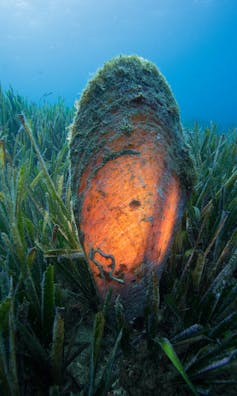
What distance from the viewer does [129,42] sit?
258ft

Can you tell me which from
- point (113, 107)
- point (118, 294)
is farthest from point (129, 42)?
point (118, 294)


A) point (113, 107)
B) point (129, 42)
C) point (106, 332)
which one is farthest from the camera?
point (129, 42)

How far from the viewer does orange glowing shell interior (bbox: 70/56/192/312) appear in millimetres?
863

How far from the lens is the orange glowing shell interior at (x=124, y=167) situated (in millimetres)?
863

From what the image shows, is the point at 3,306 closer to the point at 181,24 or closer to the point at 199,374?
the point at 199,374

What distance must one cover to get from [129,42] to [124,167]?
9083cm

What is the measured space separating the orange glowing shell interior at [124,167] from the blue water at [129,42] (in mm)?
42542

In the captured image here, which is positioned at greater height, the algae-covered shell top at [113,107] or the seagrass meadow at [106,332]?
the algae-covered shell top at [113,107]

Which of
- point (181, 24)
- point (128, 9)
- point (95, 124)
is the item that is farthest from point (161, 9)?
point (95, 124)

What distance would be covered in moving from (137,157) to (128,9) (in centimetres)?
6802

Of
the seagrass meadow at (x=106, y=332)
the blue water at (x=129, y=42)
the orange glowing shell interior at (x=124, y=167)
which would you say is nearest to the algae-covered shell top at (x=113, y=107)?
the orange glowing shell interior at (x=124, y=167)

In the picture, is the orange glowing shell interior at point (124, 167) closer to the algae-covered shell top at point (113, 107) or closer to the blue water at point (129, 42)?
the algae-covered shell top at point (113, 107)

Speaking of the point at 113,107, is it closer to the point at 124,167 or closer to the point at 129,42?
the point at 124,167

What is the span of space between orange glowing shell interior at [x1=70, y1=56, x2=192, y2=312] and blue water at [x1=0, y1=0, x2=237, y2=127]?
140ft
